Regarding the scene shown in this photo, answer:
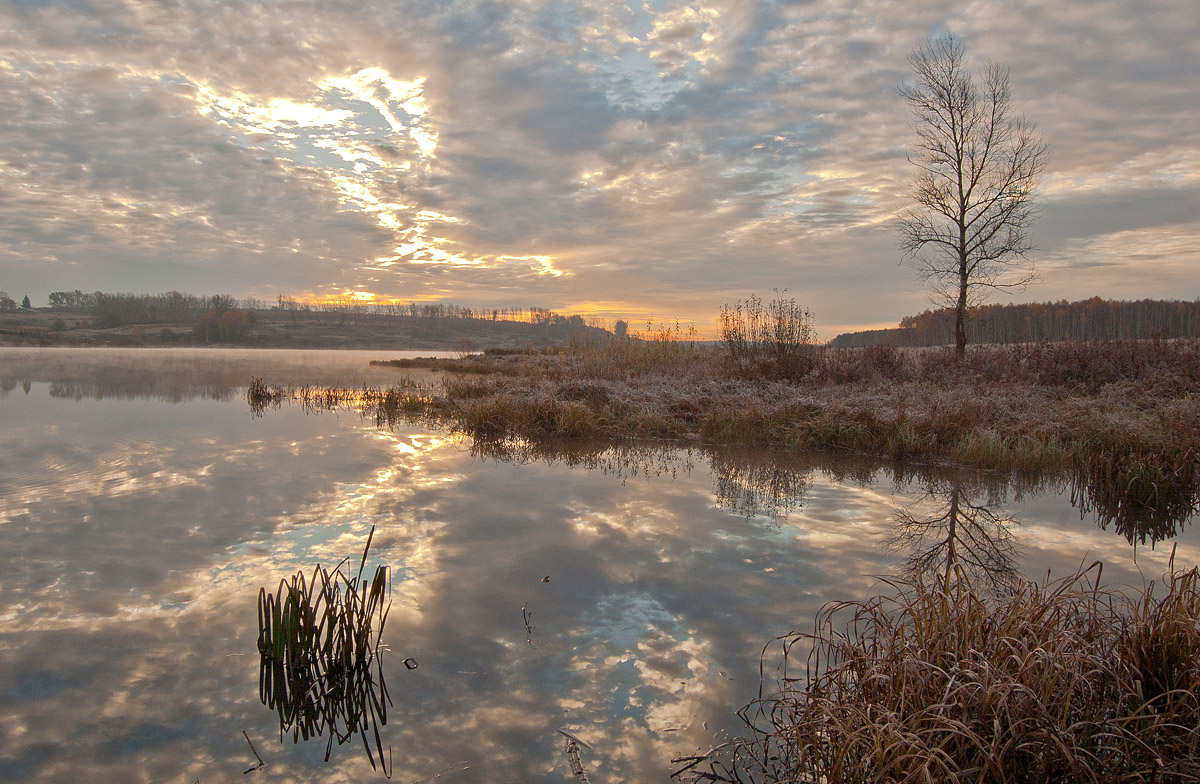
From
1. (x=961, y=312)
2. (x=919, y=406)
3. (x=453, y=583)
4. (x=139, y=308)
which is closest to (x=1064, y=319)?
(x=961, y=312)

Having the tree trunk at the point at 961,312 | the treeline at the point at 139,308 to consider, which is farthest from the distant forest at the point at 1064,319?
the treeline at the point at 139,308

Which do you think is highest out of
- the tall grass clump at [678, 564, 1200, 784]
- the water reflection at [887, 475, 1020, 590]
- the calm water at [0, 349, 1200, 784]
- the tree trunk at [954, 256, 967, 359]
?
the tree trunk at [954, 256, 967, 359]

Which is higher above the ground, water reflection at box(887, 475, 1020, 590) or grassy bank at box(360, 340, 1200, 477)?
grassy bank at box(360, 340, 1200, 477)

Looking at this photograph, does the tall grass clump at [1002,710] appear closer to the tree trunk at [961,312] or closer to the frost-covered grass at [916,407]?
the frost-covered grass at [916,407]

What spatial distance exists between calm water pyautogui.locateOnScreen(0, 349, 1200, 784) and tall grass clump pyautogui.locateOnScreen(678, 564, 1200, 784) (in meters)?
0.64

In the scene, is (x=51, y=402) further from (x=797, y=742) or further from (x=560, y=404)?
(x=797, y=742)

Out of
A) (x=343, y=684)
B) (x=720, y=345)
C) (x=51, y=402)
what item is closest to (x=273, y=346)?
(x=51, y=402)

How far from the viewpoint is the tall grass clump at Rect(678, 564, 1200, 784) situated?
2.07 metres

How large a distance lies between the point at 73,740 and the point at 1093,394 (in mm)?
16879

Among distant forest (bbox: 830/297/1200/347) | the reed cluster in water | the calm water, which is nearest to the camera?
the calm water

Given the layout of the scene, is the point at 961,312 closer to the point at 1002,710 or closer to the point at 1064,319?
the point at 1002,710

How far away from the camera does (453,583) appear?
4699 millimetres

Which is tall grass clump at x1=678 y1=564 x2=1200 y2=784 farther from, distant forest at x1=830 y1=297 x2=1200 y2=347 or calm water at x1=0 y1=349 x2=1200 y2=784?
distant forest at x1=830 y1=297 x2=1200 y2=347

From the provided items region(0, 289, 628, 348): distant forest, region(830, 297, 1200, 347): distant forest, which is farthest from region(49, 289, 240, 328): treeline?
region(830, 297, 1200, 347): distant forest
